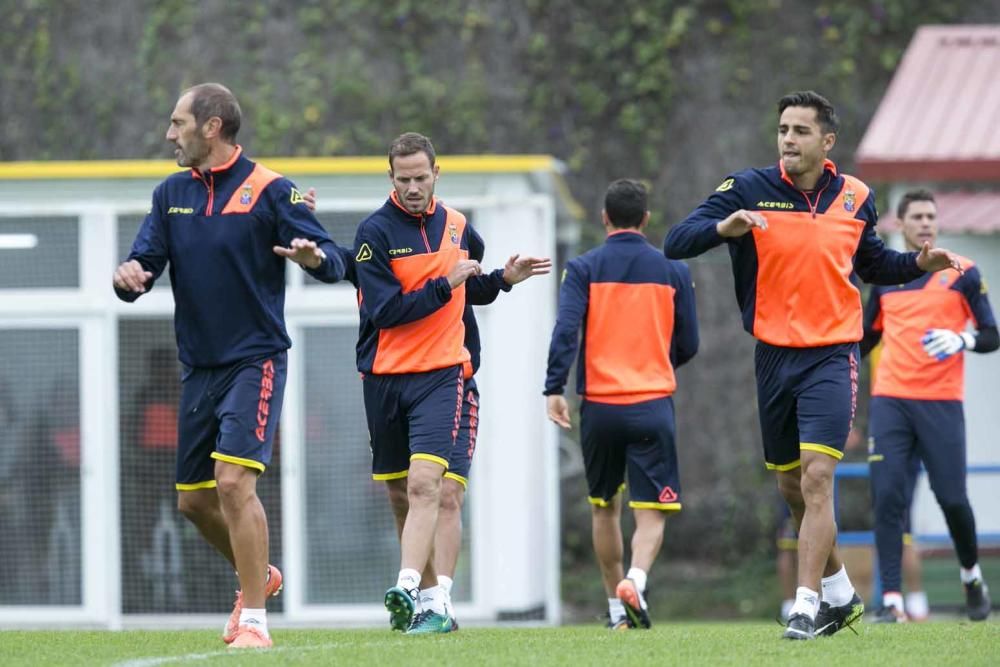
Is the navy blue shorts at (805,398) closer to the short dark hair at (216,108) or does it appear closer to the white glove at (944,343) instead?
the short dark hair at (216,108)

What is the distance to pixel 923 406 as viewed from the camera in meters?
9.91

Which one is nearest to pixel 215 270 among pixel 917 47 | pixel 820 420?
pixel 820 420

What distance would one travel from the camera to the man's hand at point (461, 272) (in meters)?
7.28

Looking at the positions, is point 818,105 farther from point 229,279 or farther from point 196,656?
point 196,656

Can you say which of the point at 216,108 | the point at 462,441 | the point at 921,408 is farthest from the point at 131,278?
the point at 921,408

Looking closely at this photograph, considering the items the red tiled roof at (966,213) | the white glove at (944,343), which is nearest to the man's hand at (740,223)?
the white glove at (944,343)

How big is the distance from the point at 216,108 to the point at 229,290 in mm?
762

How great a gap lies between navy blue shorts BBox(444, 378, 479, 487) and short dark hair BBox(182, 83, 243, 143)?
1.63m

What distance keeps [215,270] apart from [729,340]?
10546 mm

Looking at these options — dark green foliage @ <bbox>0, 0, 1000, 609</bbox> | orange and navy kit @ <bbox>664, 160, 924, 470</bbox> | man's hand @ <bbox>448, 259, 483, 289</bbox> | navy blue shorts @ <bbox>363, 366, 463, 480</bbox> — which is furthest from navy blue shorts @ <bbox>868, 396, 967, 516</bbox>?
dark green foliage @ <bbox>0, 0, 1000, 609</bbox>

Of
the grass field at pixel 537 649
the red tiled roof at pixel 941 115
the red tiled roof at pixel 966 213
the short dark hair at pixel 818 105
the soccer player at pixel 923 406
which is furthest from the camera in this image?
the red tiled roof at pixel 941 115

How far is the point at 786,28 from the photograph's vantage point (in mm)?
16984

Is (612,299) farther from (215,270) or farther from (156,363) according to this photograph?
(156,363)

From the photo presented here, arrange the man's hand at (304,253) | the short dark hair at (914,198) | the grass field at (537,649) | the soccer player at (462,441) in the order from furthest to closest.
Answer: the short dark hair at (914,198) < the soccer player at (462,441) < the man's hand at (304,253) < the grass field at (537,649)
